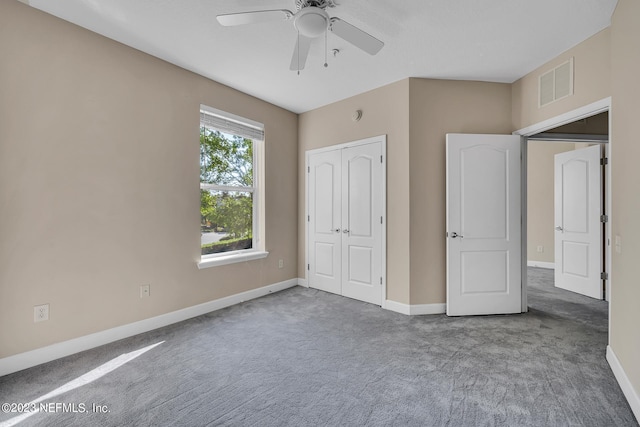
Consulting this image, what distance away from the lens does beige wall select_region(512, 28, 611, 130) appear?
240cm

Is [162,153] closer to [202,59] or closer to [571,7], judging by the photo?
[202,59]

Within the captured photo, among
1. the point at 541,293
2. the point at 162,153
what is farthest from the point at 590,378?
the point at 162,153

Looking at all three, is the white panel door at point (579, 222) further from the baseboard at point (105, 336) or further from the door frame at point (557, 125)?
the baseboard at point (105, 336)

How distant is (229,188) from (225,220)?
406 millimetres

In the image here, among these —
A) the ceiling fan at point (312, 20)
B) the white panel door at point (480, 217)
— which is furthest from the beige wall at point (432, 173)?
the ceiling fan at point (312, 20)

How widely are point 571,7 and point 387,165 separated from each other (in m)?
1.98

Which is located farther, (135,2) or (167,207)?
(167,207)

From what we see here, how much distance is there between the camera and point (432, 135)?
3.37 metres

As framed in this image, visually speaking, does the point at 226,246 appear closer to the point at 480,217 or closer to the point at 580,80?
the point at 480,217

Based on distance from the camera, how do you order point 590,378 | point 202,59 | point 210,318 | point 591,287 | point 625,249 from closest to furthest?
point 625,249 < point 590,378 < point 202,59 < point 210,318 < point 591,287

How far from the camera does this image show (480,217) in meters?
3.28

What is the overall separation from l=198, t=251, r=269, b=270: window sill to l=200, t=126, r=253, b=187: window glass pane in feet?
2.97

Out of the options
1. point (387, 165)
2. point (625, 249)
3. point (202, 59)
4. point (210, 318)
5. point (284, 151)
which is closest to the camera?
point (625, 249)

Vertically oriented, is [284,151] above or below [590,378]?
above
